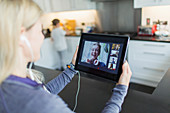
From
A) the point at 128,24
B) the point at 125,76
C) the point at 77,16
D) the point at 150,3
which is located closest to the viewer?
the point at 125,76

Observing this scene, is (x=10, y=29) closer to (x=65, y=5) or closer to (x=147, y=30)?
(x=147, y=30)

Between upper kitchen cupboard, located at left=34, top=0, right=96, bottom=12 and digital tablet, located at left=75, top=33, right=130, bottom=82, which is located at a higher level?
upper kitchen cupboard, located at left=34, top=0, right=96, bottom=12

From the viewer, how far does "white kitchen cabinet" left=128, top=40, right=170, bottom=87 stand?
2357 millimetres

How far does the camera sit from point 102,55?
32.1 inches

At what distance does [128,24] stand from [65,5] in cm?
150

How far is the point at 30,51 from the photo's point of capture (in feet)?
1.99

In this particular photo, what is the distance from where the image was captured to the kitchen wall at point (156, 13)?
8.73 feet

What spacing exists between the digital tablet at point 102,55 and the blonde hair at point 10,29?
0.42m

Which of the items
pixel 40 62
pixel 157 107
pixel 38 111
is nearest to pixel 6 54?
pixel 38 111

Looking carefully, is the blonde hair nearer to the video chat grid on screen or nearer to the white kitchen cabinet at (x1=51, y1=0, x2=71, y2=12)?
the video chat grid on screen

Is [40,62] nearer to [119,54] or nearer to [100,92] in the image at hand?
[100,92]

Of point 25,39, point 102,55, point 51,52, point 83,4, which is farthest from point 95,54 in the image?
point 51,52

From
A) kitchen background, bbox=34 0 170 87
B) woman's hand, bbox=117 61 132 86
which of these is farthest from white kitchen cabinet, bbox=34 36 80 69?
woman's hand, bbox=117 61 132 86

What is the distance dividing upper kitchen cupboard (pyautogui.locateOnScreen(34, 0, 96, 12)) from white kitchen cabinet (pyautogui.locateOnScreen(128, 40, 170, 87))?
1.34m
